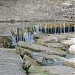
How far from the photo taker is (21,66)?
6.17 meters

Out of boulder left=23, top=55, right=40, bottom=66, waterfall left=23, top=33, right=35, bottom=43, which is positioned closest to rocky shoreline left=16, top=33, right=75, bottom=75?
boulder left=23, top=55, right=40, bottom=66

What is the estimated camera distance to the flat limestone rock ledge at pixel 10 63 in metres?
5.81

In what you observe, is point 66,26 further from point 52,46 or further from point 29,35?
point 52,46

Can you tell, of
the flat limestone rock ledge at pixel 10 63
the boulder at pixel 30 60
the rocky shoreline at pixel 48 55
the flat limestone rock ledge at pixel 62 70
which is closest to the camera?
the flat limestone rock ledge at pixel 10 63

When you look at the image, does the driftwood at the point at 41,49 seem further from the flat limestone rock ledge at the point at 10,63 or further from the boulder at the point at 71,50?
the flat limestone rock ledge at the point at 10,63

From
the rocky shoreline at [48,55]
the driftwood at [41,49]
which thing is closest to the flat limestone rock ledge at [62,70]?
the rocky shoreline at [48,55]

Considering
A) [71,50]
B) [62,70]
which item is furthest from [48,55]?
[62,70]

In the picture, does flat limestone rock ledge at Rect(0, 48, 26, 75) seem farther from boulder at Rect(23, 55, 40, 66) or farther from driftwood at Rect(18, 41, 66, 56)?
driftwood at Rect(18, 41, 66, 56)

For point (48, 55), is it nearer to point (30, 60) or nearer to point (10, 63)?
point (30, 60)

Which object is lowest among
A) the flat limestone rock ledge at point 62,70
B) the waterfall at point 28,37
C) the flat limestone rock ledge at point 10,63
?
the waterfall at point 28,37

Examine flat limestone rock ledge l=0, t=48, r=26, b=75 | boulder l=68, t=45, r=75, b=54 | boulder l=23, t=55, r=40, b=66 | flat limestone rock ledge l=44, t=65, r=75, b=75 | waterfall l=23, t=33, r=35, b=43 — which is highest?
flat limestone rock ledge l=0, t=48, r=26, b=75

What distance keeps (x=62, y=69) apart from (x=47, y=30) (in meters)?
6.19

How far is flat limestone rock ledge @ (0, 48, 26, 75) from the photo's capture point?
229 inches

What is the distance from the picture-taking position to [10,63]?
6363 mm
